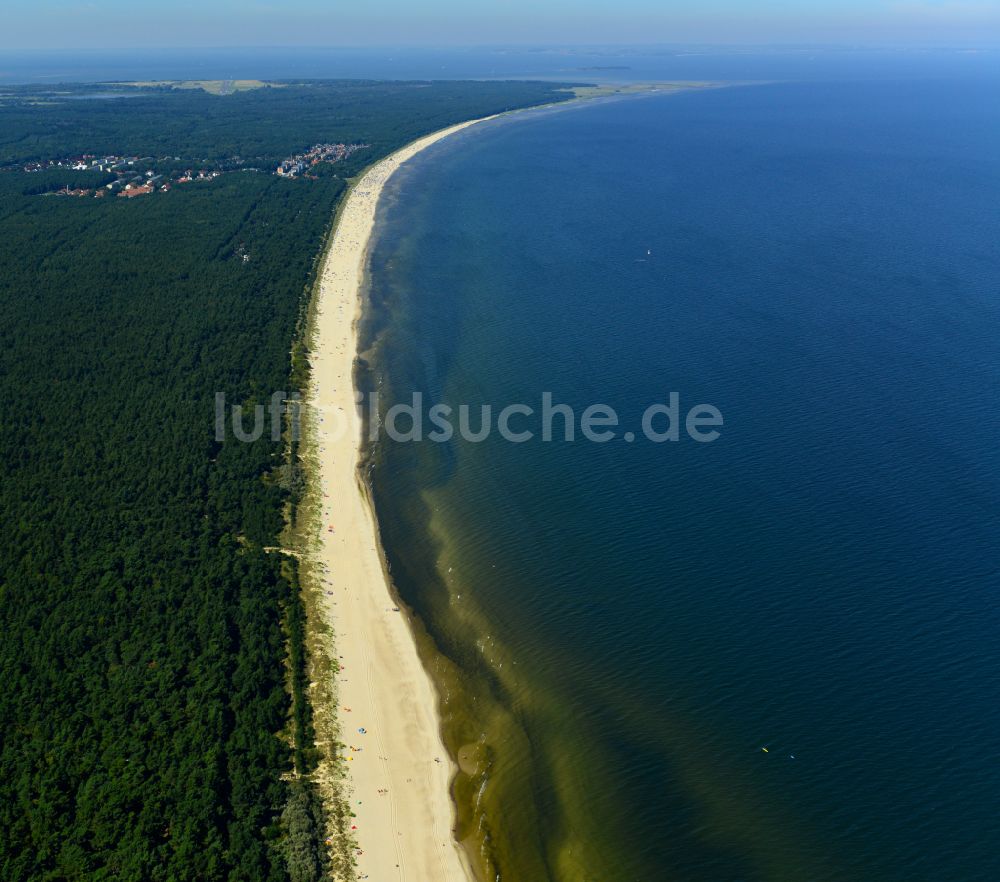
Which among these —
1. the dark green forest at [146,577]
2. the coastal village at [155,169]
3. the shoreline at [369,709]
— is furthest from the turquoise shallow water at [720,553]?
the coastal village at [155,169]

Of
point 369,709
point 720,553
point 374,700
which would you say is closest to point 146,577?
point 374,700

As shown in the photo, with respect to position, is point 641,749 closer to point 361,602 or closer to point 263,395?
point 361,602

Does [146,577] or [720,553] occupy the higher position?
[146,577]

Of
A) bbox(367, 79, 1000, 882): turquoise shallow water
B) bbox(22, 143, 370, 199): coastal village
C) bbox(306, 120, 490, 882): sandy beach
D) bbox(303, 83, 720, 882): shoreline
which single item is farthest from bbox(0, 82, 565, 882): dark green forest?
bbox(22, 143, 370, 199): coastal village

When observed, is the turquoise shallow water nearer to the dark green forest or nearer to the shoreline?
the shoreline

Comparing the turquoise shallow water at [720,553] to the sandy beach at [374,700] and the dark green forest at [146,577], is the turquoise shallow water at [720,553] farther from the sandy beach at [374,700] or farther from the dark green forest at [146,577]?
the dark green forest at [146,577]

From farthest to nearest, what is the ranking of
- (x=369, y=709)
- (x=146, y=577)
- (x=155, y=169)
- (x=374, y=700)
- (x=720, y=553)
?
(x=155, y=169) → (x=720, y=553) → (x=146, y=577) → (x=374, y=700) → (x=369, y=709)

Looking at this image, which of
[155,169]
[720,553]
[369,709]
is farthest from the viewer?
[155,169]

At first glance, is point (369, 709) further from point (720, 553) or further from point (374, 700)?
point (720, 553)
